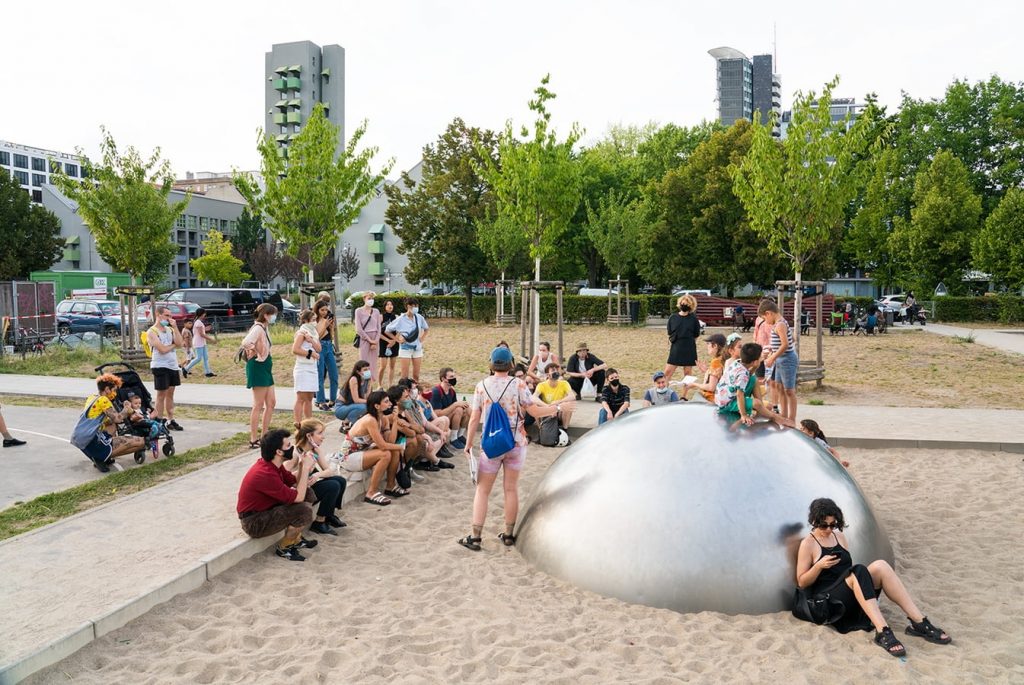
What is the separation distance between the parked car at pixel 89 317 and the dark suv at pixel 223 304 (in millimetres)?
3433

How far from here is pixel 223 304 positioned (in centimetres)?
3512

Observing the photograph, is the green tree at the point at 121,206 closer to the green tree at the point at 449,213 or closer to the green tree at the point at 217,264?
the green tree at the point at 449,213

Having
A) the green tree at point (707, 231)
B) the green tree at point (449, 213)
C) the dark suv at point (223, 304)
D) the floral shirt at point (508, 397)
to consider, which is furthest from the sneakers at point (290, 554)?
the green tree at point (707, 231)

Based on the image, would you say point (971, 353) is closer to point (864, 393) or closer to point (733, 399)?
point (864, 393)

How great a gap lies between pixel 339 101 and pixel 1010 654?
355ft

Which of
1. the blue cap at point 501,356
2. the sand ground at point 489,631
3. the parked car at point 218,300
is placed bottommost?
the sand ground at point 489,631

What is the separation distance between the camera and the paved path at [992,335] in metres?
Answer: 28.6

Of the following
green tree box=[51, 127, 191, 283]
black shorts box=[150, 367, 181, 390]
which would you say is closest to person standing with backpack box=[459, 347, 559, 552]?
black shorts box=[150, 367, 181, 390]

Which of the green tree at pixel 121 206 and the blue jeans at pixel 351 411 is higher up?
the green tree at pixel 121 206

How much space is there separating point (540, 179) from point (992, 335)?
993 inches

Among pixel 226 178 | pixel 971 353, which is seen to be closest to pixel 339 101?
pixel 226 178

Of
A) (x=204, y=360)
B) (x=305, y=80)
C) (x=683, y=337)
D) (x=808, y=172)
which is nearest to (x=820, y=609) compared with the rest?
(x=683, y=337)

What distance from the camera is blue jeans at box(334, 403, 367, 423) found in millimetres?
10883

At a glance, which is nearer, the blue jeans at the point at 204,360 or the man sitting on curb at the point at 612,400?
the man sitting on curb at the point at 612,400
